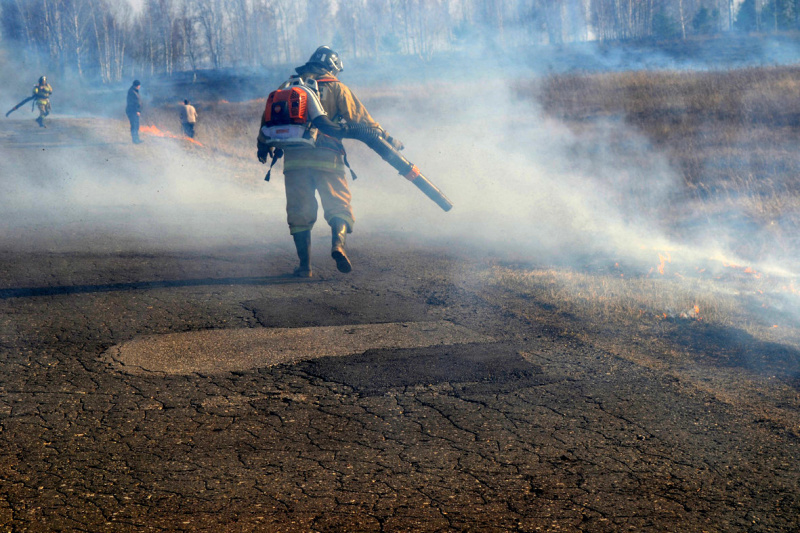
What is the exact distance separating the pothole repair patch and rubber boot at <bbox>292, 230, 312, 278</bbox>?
170cm

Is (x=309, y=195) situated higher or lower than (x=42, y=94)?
lower

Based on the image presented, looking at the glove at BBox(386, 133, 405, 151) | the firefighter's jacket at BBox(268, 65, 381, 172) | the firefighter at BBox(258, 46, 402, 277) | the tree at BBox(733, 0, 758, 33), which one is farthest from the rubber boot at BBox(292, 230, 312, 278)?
the tree at BBox(733, 0, 758, 33)

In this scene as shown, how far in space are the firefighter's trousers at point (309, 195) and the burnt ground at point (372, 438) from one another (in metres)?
1.36

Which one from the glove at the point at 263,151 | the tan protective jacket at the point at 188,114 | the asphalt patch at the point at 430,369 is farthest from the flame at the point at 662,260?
the tan protective jacket at the point at 188,114

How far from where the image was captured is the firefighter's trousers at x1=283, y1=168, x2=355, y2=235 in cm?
595

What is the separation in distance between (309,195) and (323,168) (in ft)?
0.92

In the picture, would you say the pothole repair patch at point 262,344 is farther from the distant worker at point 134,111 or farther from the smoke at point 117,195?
the distant worker at point 134,111

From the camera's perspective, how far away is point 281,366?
12.1 ft

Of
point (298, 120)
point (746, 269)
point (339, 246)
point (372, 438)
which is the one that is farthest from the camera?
point (746, 269)

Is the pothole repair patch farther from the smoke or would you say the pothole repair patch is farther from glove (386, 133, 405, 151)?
the smoke

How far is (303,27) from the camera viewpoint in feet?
210

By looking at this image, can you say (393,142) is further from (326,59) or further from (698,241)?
(698,241)

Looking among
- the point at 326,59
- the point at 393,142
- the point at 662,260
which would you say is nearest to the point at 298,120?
the point at 326,59

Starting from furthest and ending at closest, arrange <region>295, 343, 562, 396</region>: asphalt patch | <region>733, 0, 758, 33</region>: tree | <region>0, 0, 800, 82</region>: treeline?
1. <region>733, 0, 758, 33</region>: tree
2. <region>0, 0, 800, 82</region>: treeline
3. <region>295, 343, 562, 396</region>: asphalt patch
